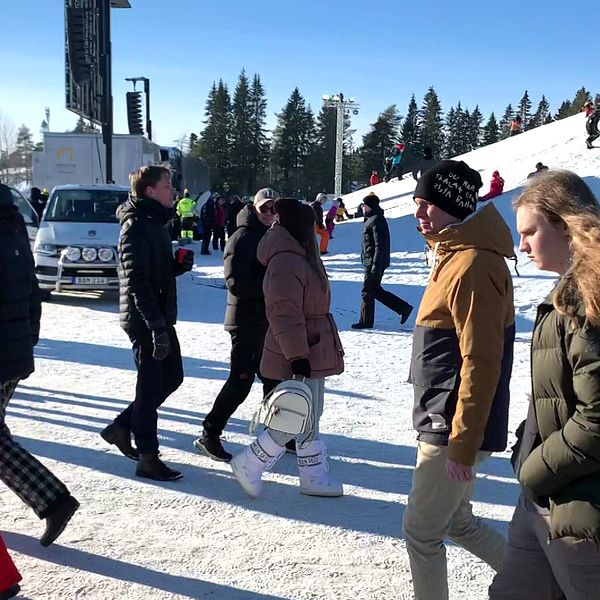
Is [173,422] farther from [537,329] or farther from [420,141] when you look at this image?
[420,141]

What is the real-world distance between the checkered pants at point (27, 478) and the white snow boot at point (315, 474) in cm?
146

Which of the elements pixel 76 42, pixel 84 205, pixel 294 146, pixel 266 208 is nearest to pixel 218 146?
pixel 294 146

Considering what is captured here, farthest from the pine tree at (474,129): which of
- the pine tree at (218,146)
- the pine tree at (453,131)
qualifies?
the pine tree at (218,146)

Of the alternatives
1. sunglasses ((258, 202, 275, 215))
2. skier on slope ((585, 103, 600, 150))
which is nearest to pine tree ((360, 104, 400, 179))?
skier on slope ((585, 103, 600, 150))

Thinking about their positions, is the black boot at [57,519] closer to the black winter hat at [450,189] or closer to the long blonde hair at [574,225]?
the black winter hat at [450,189]

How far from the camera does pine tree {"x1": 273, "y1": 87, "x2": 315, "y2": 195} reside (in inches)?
3369

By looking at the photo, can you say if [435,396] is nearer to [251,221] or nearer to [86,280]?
[251,221]

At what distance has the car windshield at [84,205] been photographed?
38.0 feet

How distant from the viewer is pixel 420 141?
297 ft

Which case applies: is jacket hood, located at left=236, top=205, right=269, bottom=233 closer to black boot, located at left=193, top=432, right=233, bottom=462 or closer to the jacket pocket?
black boot, located at left=193, top=432, right=233, bottom=462

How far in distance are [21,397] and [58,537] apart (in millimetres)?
2709

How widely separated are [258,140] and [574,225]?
280 feet

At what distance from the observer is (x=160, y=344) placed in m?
4.05

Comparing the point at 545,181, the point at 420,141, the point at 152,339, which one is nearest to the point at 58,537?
the point at 152,339
